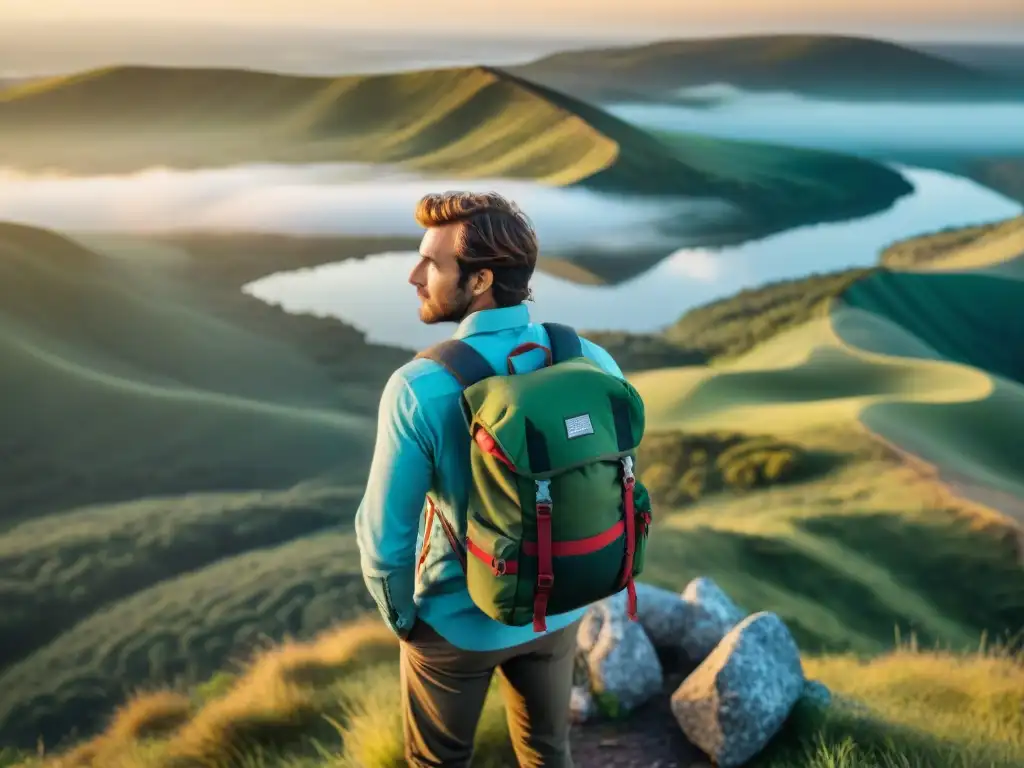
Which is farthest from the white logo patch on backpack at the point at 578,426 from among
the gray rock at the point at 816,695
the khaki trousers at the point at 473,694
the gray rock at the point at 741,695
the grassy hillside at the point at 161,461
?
the grassy hillside at the point at 161,461

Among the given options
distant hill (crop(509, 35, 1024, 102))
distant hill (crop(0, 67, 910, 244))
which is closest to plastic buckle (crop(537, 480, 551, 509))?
distant hill (crop(0, 67, 910, 244))

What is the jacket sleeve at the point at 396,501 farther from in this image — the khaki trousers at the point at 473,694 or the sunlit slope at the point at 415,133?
the sunlit slope at the point at 415,133

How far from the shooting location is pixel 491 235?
5.22 ft

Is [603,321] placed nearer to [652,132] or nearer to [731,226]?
[731,226]

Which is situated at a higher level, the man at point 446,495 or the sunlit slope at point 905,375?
the man at point 446,495

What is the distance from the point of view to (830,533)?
5832 mm

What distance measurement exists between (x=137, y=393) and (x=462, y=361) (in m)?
7.14

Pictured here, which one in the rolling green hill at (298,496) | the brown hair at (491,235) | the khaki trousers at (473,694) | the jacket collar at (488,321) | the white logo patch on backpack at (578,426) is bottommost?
the rolling green hill at (298,496)

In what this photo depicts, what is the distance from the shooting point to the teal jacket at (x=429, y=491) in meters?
1.55


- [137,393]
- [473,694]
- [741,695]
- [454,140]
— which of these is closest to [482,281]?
[473,694]

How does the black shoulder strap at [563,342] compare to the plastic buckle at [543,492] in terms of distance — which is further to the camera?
the black shoulder strap at [563,342]

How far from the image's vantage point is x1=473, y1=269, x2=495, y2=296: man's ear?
1.63m

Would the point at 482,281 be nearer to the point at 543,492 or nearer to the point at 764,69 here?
the point at 543,492

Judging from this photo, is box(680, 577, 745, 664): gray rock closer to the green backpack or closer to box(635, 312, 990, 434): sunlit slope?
the green backpack
